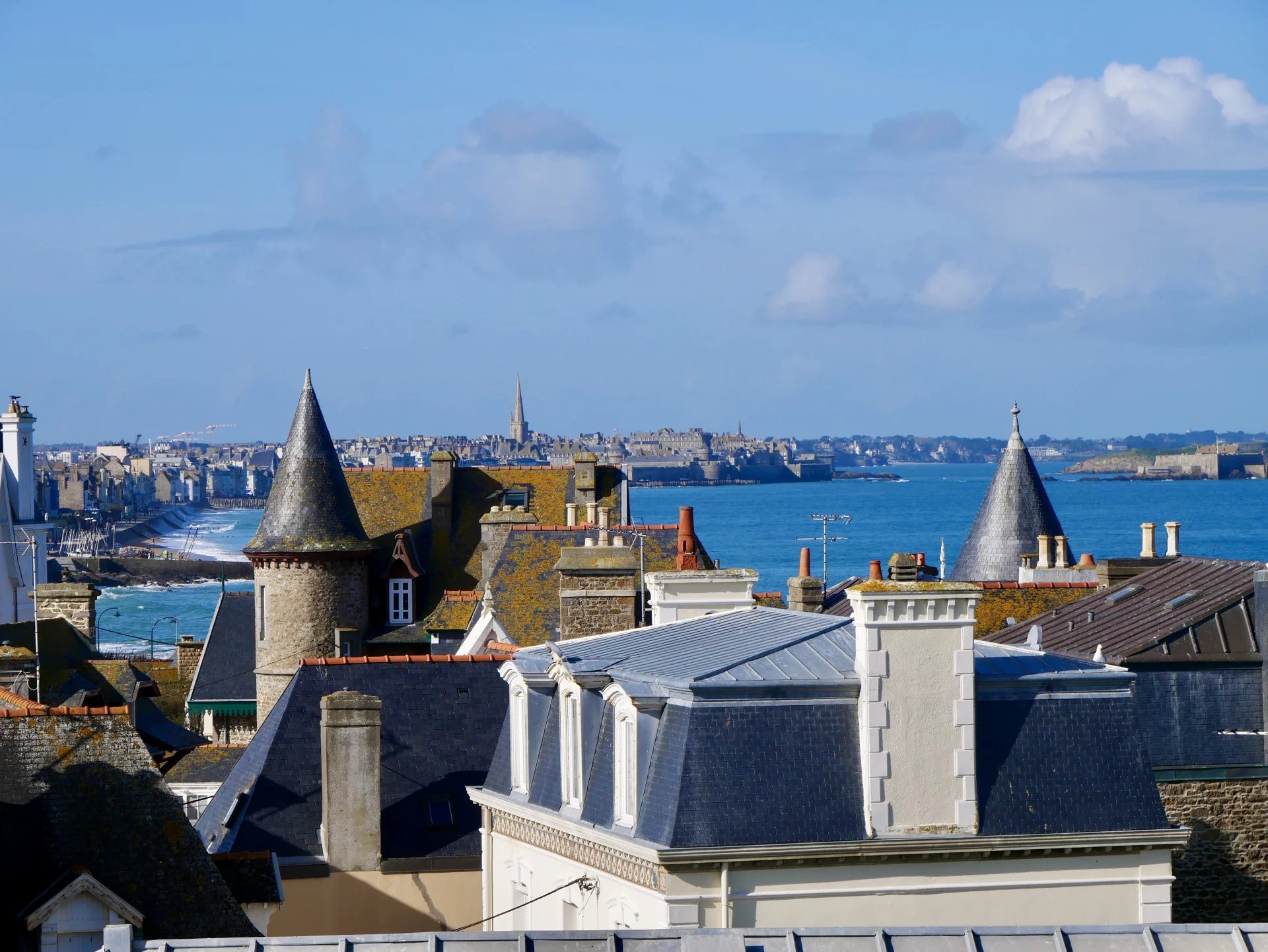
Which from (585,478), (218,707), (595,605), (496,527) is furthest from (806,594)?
(585,478)

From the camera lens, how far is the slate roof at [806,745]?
15.4 m

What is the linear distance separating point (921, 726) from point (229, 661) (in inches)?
1300

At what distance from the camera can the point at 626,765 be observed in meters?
16.0

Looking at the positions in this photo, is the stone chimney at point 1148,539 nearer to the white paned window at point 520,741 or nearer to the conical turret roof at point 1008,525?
the conical turret roof at point 1008,525

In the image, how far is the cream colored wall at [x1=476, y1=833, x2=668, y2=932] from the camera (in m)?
15.4

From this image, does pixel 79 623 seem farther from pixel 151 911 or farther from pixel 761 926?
pixel 761 926

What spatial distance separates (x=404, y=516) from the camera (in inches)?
2010

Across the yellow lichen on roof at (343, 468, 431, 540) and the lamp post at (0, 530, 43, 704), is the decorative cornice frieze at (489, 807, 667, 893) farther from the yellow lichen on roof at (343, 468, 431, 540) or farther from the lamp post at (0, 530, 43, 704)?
the yellow lichen on roof at (343, 468, 431, 540)

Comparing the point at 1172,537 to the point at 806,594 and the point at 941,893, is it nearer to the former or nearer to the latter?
the point at 806,594

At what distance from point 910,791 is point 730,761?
140cm

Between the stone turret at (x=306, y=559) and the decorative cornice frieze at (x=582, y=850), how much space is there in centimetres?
2496

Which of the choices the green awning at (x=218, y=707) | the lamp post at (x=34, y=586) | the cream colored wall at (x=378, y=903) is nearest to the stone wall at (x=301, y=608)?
the green awning at (x=218, y=707)

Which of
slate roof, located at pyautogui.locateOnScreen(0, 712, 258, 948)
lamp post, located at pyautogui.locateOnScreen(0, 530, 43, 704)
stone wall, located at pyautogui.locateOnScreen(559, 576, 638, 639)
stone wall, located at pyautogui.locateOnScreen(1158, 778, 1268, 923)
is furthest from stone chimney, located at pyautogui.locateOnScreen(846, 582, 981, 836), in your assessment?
lamp post, located at pyautogui.locateOnScreen(0, 530, 43, 704)

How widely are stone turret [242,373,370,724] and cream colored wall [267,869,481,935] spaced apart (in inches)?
893
